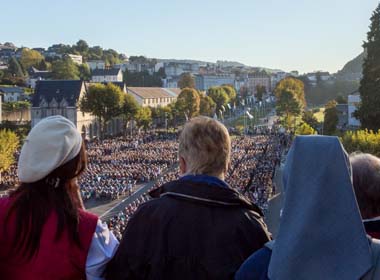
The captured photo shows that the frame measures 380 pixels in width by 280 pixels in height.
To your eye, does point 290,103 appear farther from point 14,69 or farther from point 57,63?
point 14,69

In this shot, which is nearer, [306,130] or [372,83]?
[372,83]

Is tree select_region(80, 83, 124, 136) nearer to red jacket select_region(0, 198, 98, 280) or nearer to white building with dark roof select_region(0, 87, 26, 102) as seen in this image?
white building with dark roof select_region(0, 87, 26, 102)

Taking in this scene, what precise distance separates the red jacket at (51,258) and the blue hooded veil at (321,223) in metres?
0.89

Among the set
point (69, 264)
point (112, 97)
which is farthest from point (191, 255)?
point (112, 97)

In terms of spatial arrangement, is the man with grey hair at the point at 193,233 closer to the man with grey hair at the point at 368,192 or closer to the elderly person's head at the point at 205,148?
the elderly person's head at the point at 205,148

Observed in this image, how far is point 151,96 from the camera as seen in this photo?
89.5m

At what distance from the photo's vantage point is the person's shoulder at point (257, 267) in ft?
6.79

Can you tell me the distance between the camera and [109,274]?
2549 millimetres

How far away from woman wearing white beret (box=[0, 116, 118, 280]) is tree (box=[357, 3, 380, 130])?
30.1m

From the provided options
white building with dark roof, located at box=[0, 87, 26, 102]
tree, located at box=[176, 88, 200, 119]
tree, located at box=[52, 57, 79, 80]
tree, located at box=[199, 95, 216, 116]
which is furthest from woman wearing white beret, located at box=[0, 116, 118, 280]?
tree, located at box=[52, 57, 79, 80]

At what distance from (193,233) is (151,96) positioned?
8741 cm

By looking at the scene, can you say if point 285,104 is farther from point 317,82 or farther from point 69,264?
point 69,264

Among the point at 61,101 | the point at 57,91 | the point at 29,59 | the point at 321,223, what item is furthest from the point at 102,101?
the point at 29,59

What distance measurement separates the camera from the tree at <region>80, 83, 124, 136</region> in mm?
60688
